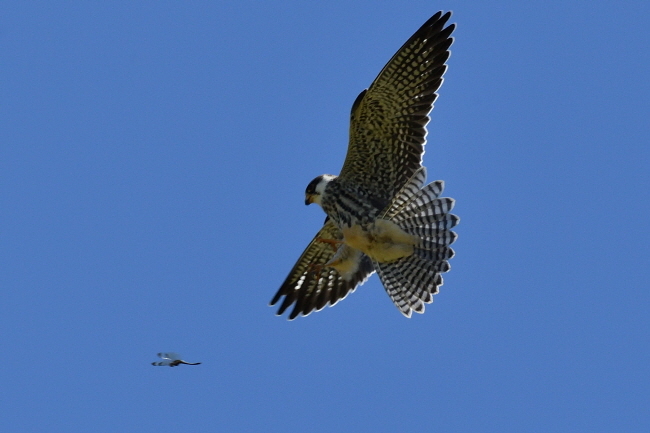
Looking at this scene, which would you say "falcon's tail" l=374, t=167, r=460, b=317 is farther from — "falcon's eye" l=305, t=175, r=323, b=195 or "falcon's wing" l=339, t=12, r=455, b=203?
"falcon's eye" l=305, t=175, r=323, b=195

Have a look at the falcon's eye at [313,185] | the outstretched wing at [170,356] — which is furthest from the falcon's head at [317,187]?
the outstretched wing at [170,356]

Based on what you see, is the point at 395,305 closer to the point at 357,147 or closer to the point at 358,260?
the point at 358,260

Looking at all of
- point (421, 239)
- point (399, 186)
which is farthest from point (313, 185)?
point (421, 239)

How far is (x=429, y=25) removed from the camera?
9.20m

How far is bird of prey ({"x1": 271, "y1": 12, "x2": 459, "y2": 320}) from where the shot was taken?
29.7ft

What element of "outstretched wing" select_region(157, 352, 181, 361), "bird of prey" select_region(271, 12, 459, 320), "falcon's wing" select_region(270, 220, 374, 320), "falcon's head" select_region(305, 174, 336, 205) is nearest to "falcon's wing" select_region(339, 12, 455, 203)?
"bird of prey" select_region(271, 12, 459, 320)

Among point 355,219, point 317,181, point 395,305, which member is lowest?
point 395,305

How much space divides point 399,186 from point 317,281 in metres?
1.48

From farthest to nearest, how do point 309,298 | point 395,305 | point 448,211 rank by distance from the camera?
point 309,298, point 395,305, point 448,211

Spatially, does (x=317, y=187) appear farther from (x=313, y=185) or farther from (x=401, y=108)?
(x=401, y=108)

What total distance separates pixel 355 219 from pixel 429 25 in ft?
6.11

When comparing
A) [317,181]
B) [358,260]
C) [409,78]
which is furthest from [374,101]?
[358,260]

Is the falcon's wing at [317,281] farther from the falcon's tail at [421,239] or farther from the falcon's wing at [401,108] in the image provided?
the falcon's wing at [401,108]

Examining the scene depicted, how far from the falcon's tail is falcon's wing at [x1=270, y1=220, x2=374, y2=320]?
2.53ft
